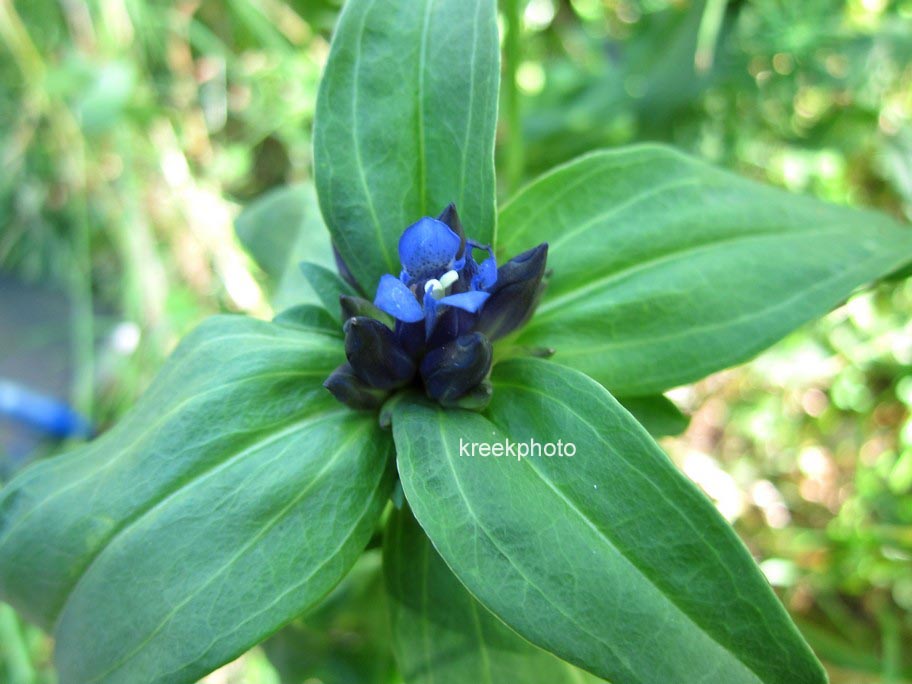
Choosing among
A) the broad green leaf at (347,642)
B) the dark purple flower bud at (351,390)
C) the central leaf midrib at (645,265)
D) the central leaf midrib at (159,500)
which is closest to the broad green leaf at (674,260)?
the central leaf midrib at (645,265)

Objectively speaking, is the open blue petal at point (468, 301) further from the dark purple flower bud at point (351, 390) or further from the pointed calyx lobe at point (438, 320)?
the dark purple flower bud at point (351, 390)

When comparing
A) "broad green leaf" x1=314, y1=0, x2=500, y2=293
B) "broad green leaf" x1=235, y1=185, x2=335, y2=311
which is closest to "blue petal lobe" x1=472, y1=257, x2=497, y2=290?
"broad green leaf" x1=314, y1=0, x2=500, y2=293

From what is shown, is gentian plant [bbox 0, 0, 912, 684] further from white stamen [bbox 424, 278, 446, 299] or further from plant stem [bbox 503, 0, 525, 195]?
plant stem [bbox 503, 0, 525, 195]

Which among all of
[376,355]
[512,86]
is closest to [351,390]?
[376,355]

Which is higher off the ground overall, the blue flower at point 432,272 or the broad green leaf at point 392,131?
the broad green leaf at point 392,131

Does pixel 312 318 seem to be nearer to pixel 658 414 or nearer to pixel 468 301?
pixel 468 301

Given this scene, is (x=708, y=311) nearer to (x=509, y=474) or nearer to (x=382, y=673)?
(x=509, y=474)
